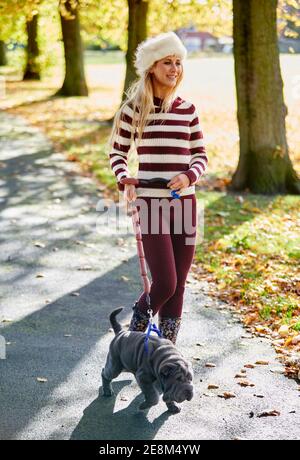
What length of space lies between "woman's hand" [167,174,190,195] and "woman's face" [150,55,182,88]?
0.57 metres

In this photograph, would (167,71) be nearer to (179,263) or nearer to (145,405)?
(179,263)

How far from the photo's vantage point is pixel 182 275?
14.9 ft

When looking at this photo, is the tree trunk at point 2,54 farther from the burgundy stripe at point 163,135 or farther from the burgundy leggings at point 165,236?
the burgundy leggings at point 165,236

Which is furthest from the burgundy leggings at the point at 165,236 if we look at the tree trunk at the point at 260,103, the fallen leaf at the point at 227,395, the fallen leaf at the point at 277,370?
the tree trunk at the point at 260,103

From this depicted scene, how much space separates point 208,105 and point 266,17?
14.2 meters

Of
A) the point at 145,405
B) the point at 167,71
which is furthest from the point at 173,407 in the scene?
the point at 167,71

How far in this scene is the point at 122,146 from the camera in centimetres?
452

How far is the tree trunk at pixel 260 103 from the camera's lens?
10.4 metres

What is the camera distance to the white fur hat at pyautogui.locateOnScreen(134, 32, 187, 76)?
4391 mm

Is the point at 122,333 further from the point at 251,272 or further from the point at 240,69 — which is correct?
the point at 240,69

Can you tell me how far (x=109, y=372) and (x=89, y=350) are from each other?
93 cm

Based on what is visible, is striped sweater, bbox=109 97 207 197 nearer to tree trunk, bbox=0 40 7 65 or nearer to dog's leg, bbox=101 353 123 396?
dog's leg, bbox=101 353 123 396

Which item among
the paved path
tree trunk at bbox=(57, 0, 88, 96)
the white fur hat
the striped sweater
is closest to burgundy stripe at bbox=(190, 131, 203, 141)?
the striped sweater

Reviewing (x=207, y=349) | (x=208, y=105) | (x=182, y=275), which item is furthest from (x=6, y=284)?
(x=208, y=105)
